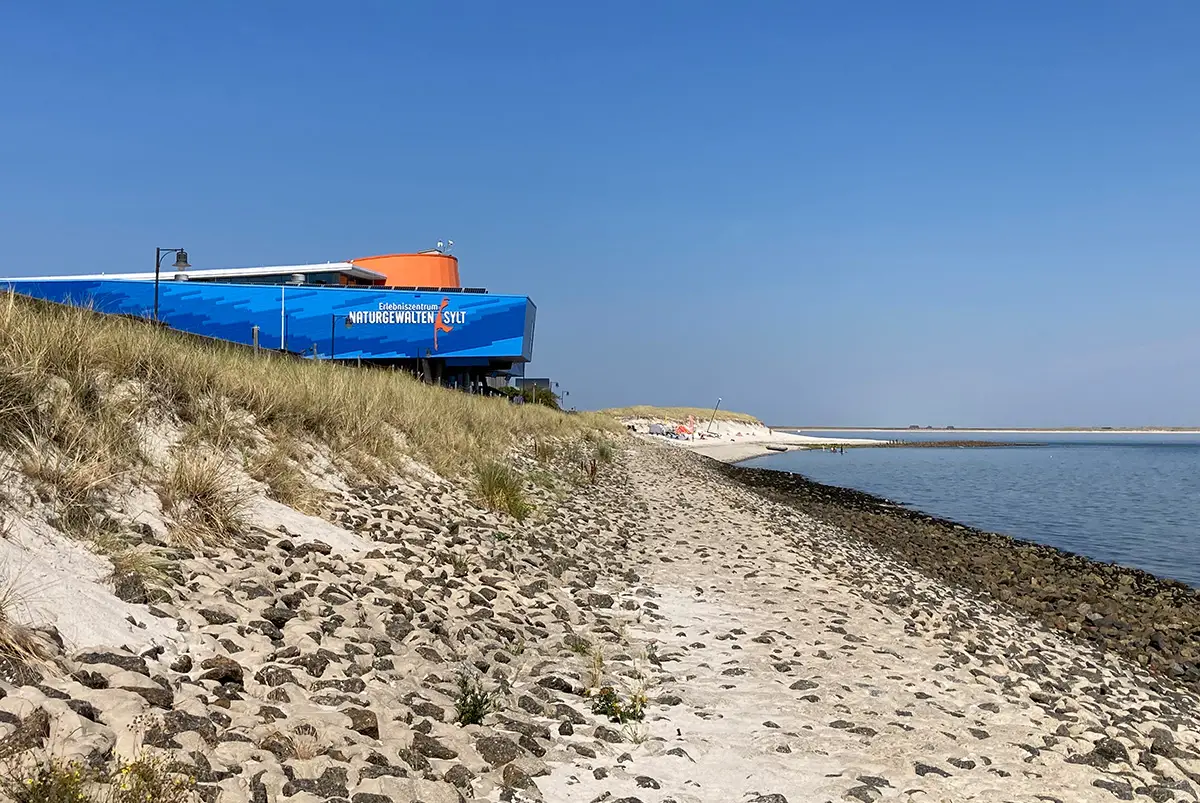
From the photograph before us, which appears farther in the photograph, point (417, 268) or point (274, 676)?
point (417, 268)

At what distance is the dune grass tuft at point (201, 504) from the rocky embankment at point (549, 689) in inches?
8.1

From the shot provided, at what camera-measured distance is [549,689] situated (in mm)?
6438

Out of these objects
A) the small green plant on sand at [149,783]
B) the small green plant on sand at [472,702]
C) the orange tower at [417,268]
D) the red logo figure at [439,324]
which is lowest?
the small green plant on sand at [472,702]

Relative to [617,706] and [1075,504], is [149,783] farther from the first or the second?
[1075,504]

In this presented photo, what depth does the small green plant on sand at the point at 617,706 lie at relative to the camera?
240 inches

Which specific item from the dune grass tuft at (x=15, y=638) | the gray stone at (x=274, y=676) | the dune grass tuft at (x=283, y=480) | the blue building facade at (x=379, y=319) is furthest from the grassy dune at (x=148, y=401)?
the blue building facade at (x=379, y=319)

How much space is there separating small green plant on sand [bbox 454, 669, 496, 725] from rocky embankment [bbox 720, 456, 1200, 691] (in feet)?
34.1

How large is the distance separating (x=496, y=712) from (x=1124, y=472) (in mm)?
74860

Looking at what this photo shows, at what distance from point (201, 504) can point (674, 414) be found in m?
139

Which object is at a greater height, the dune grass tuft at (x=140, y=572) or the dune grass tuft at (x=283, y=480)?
the dune grass tuft at (x=283, y=480)

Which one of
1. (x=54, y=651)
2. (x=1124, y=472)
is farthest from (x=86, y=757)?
(x=1124, y=472)

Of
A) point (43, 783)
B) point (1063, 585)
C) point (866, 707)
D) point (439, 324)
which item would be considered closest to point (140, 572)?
point (43, 783)

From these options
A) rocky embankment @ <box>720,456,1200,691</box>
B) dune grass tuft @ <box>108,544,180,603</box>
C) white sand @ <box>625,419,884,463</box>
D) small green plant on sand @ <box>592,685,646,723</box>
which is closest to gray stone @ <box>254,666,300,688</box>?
dune grass tuft @ <box>108,544,180,603</box>

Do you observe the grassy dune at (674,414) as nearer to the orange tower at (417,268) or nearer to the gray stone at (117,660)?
the orange tower at (417,268)
